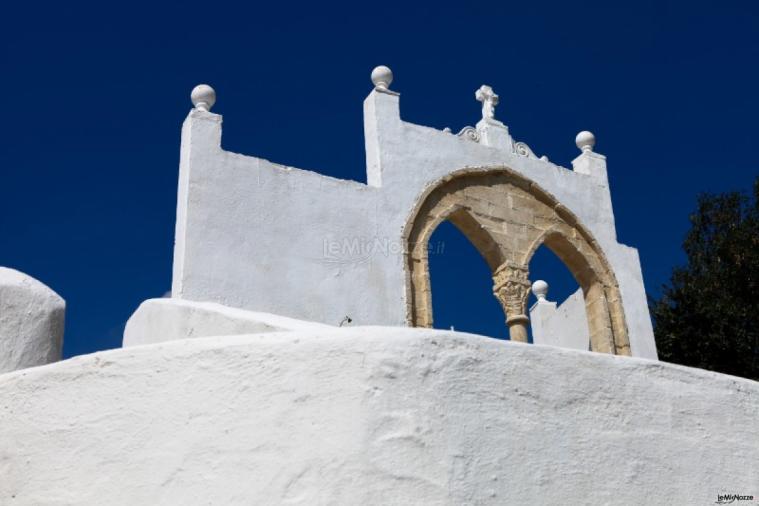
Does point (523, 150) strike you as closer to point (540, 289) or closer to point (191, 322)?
point (540, 289)

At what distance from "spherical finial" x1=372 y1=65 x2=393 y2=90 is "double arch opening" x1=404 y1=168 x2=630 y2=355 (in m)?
1.30

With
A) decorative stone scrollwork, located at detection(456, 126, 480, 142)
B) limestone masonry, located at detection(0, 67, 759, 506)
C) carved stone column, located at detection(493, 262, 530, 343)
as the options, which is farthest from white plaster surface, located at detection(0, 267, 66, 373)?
decorative stone scrollwork, located at detection(456, 126, 480, 142)

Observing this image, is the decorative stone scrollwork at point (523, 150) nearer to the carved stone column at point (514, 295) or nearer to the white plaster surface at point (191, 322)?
the carved stone column at point (514, 295)

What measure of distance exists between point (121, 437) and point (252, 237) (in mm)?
5541

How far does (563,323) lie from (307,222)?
4.95m

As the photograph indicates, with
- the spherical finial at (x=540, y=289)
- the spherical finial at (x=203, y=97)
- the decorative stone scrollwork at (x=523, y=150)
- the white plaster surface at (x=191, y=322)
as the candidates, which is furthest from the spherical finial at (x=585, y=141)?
the white plaster surface at (x=191, y=322)

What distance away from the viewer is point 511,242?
33.9 feet

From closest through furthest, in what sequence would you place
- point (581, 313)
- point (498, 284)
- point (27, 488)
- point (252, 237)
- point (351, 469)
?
point (351, 469)
point (27, 488)
point (252, 237)
point (498, 284)
point (581, 313)

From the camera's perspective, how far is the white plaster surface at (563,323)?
465 inches

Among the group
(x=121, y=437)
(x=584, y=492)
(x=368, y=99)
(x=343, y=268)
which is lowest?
(x=584, y=492)

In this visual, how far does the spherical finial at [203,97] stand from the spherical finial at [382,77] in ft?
6.93

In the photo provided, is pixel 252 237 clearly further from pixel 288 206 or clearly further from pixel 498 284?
pixel 498 284

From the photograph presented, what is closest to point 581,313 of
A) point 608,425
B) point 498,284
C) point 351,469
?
point 498,284

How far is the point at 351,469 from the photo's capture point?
2.88 m
